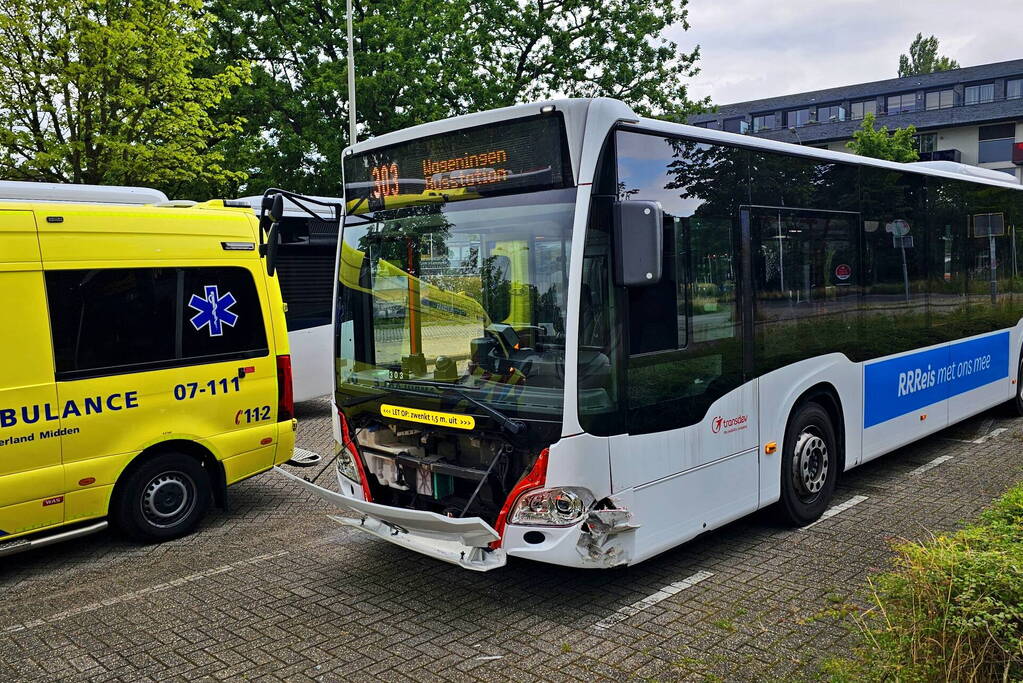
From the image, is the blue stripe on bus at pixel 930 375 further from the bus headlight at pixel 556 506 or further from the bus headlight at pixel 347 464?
the bus headlight at pixel 347 464

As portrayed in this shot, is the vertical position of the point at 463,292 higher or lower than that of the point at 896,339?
higher

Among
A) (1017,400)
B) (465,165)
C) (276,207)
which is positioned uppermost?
(465,165)

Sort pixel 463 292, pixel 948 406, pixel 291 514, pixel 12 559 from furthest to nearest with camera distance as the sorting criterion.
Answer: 1. pixel 948 406
2. pixel 291 514
3. pixel 12 559
4. pixel 463 292

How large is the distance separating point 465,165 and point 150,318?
122 inches

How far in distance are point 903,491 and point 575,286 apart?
14.8ft

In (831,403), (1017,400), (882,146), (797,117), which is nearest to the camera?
(831,403)

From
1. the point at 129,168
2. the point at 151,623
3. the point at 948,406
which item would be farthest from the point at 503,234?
the point at 129,168

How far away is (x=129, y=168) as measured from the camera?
1456 centimetres

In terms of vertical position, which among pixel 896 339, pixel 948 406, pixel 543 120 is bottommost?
pixel 948 406

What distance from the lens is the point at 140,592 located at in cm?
591

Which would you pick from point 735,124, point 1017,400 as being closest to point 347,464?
point 1017,400

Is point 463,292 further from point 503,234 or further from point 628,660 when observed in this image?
point 628,660

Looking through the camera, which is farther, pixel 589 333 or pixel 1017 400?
pixel 1017 400

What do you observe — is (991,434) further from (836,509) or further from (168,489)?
(168,489)
